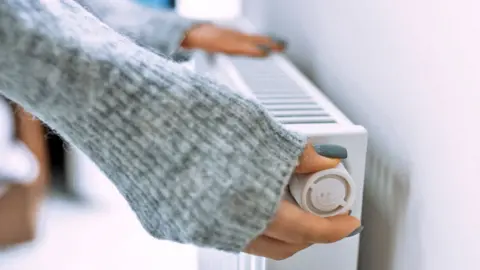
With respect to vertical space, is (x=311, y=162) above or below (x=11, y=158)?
above

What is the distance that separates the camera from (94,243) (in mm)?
1524

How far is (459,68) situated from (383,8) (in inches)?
6.7

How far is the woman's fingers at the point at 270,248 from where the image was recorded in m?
0.44

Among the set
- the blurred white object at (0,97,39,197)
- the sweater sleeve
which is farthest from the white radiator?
the blurred white object at (0,97,39,197)

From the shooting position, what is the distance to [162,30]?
943 millimetres

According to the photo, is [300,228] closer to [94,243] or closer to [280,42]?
[280,42]

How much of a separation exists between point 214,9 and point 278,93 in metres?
0.78

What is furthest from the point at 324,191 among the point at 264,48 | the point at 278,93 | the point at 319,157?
the point at 264,48

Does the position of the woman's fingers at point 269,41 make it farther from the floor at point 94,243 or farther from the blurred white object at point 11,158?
the blurred white object at point 11,158

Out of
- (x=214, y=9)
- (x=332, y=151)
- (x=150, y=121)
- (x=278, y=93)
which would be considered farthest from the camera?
(x=214, y=9)

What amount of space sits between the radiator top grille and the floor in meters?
0.43

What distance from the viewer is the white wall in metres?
0.48

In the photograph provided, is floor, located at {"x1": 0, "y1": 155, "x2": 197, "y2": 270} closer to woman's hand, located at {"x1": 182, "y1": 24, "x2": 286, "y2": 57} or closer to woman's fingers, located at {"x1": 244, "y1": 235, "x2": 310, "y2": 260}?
woman's hand, located at {"x1": 182, "y1": 24, "x2": 286, "y2": 57}

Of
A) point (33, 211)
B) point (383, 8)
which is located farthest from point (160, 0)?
point (383, 8)
